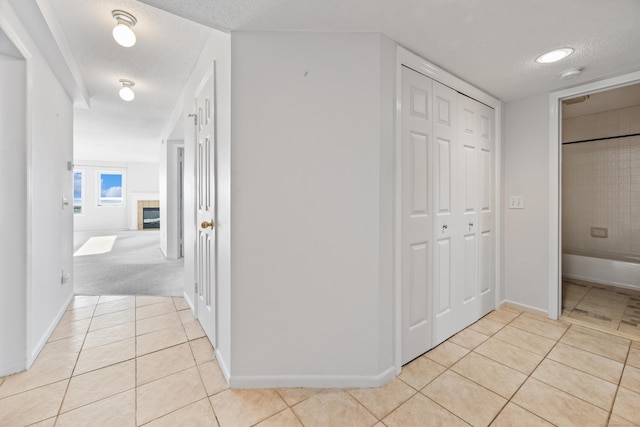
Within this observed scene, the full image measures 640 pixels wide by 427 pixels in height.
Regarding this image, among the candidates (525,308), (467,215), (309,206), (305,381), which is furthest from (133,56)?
Answer: (525,308)

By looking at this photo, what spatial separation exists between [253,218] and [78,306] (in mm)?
2579

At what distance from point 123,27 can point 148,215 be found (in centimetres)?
928

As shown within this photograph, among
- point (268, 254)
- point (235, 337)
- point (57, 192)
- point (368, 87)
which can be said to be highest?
point (368, 87)

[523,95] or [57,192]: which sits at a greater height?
[523,95]

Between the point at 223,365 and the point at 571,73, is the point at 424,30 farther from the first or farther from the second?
the point at 223,365

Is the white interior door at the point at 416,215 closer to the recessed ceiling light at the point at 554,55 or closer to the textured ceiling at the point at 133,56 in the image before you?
the recessed ceiling light at the point at 554,55

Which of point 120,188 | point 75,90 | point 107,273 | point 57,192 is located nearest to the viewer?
point 57,192

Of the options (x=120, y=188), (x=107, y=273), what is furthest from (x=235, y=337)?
(x=120, y=188)

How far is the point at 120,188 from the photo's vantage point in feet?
31.4

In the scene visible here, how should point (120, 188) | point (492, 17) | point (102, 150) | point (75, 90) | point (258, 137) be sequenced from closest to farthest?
point (492, 17)
point (258, 137)
point (75, 90)
point (102, 150)
point (120, 188)

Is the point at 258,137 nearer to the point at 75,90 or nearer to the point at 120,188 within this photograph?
the point at 75,90

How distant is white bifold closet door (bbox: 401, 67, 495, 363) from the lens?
1.91 m

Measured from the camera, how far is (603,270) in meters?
3.60

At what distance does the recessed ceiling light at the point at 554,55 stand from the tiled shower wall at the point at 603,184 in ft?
8.47
